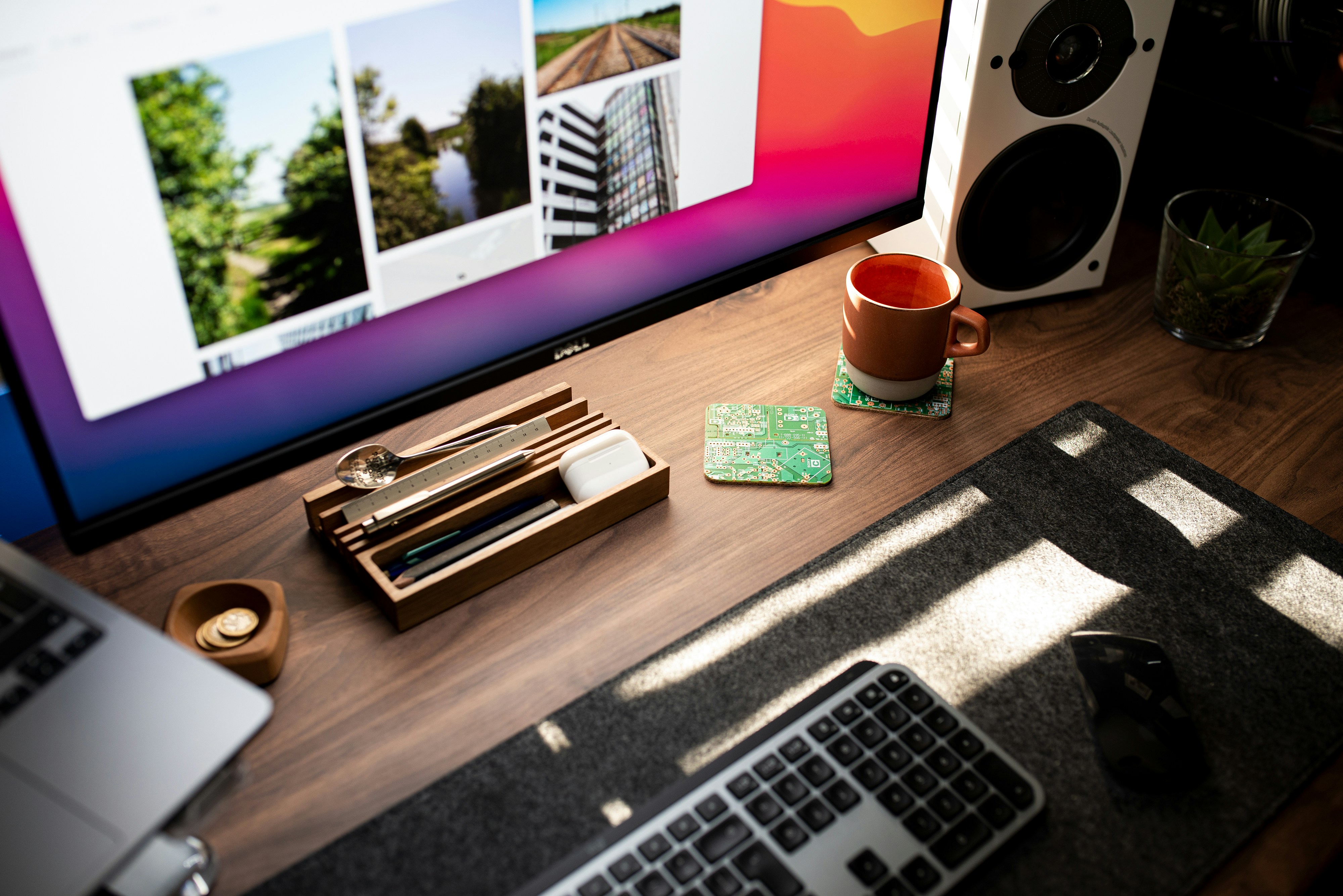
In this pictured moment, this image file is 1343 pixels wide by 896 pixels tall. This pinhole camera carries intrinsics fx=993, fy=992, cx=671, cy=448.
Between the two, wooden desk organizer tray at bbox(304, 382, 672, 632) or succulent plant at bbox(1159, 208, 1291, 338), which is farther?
succulent plant at bbox(1159, 208, 1291, 338)

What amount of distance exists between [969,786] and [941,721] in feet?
0.13

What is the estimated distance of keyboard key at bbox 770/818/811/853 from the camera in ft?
1.59

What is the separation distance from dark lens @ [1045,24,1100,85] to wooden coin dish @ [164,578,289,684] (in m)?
0.69

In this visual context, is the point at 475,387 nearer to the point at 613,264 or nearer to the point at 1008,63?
the point at 613,264

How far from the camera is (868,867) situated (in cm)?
48

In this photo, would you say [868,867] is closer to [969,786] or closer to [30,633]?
[969,786]

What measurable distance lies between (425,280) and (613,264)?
0.41ft

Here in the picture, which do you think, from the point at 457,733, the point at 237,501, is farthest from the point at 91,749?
the point at 237,501

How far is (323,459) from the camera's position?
729 millimetres

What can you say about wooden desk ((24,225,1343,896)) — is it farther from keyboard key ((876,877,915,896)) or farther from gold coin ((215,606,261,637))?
keyboard key ((876,877,915,896))

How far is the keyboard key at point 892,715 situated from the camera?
54 cm

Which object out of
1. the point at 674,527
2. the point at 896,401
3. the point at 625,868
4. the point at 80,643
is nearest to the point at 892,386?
the point at 896,401

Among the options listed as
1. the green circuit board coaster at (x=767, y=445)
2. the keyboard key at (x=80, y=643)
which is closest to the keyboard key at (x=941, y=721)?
the green circuit board coaster at (x=767, y=445)

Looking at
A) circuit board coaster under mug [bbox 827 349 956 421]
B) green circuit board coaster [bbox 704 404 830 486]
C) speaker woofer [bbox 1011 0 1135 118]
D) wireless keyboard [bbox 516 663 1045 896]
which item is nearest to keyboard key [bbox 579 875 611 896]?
wireless keyboard [bbox 516 663 1045 896]
